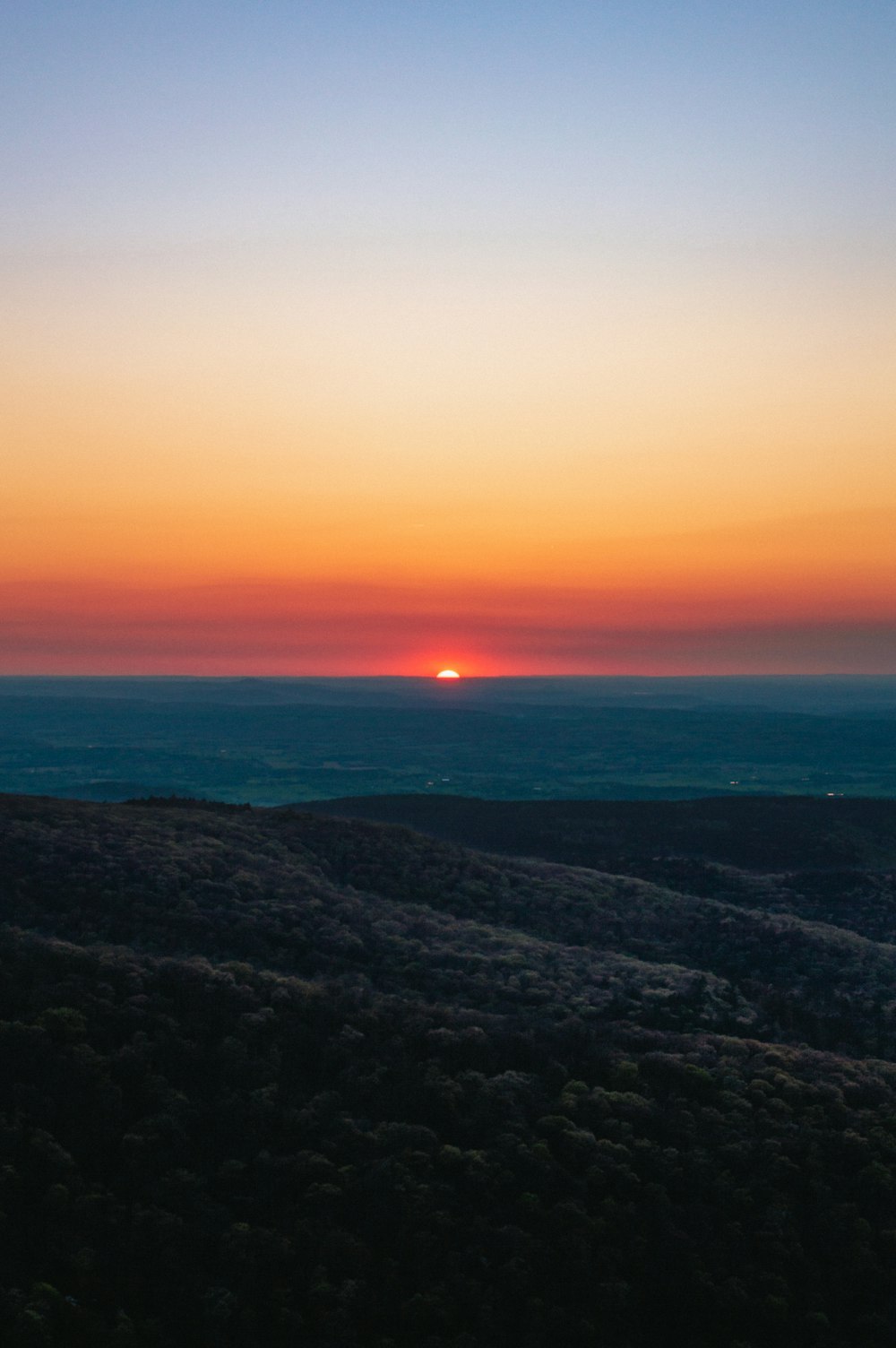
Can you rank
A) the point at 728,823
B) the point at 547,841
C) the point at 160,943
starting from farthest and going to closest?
the point at 728,823, the point at 547,841, the point at 160,943

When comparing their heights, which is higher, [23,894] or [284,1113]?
[23,894]

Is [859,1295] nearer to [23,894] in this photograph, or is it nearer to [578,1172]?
[578,1172]

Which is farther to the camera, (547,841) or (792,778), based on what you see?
(792,778)

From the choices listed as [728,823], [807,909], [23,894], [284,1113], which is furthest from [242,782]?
[284,1113]

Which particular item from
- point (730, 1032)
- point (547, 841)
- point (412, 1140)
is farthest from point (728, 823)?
point (412, 1140)

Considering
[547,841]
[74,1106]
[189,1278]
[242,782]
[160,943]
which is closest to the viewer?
[189,1278]

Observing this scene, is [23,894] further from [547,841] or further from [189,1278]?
[547,841]
